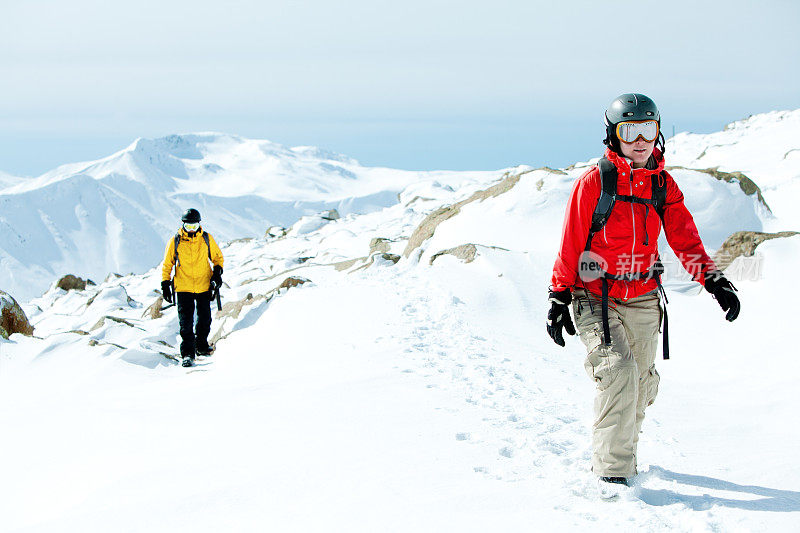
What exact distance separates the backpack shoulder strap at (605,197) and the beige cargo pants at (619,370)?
1.71ft

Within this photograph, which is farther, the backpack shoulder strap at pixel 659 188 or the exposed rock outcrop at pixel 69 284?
the exposed rock outcrop at pixel 69 284

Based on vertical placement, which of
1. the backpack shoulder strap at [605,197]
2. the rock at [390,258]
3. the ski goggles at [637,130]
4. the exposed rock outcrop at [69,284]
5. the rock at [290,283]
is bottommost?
the exposed rock outcrop at [69,284]

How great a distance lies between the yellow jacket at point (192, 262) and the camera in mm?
9828

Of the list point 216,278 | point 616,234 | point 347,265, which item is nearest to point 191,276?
point 216,278

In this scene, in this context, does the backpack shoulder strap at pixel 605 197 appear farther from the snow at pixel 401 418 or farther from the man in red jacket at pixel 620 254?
the snow at pixel 401 418

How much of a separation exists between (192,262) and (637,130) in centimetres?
762

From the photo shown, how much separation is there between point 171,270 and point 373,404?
18.5 feet

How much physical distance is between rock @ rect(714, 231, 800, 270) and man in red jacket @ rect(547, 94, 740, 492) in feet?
23.9

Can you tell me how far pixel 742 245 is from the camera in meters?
10.9

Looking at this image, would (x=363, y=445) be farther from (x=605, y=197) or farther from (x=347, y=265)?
(x=347, y=265)

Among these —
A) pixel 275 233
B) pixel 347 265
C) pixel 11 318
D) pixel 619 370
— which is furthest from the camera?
pixel 275 233

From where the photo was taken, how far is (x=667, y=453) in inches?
194

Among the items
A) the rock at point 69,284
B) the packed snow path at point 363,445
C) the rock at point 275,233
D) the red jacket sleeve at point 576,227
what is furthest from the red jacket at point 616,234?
the rock at point 275,233

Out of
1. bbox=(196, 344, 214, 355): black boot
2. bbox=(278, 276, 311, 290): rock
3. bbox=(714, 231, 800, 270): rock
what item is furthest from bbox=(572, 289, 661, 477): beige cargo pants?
bbox=(278, 276, 311, 290): rock
